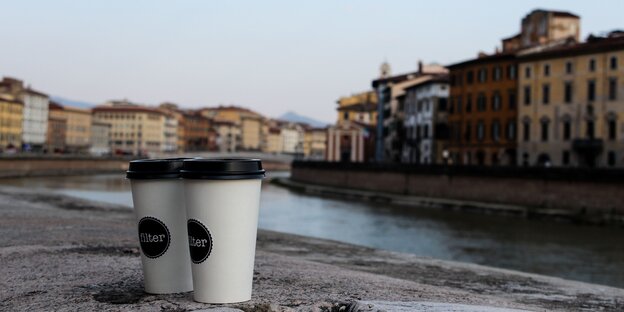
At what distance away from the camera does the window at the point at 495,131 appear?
190 feet

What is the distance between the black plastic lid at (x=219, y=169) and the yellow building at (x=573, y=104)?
4616 cm

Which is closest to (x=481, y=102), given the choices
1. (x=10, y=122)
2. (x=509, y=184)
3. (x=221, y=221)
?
(x=509, y=184)

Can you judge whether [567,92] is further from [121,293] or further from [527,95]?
[121,293]

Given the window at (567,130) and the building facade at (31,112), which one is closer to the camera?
the window at (567,130)

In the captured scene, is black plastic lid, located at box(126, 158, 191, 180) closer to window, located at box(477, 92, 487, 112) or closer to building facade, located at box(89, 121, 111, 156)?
window, located at box(477, 92, 487, 112)

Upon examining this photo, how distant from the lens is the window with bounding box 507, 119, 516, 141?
56.1m

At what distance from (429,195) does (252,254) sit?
5059cm

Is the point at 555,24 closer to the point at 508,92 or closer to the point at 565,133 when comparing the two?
the point at 508,92

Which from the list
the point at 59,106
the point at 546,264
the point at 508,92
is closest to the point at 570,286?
the point at 546,264

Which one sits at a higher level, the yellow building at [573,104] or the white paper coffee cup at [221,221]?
the yellow building at [573,104]

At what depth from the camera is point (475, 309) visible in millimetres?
4629

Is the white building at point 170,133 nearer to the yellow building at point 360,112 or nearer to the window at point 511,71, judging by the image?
the yellow building at point 360,112

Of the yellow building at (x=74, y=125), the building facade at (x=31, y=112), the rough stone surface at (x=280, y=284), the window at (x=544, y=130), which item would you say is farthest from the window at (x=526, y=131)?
the yellow building at (x=74, y=125)

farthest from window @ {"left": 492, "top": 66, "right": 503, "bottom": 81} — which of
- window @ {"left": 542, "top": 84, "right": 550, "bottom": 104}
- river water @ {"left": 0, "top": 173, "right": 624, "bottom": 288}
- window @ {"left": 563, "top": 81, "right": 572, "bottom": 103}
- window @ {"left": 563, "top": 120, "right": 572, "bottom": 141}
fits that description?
river water @ {"left": 0, "top": 173, "right": 624, "bottom": 288}
